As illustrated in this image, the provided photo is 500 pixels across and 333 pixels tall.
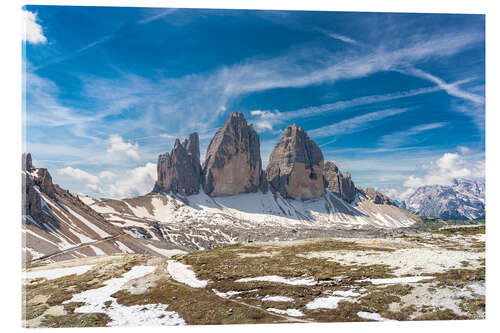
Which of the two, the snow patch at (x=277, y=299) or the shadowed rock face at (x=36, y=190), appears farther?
the shadowed rock face at (x=36, y=190)

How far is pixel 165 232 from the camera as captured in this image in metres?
121

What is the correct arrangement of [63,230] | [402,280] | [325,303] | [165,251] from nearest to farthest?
1. [325,303]
2. [402,280]
3. [63,230]
4. [165,251]

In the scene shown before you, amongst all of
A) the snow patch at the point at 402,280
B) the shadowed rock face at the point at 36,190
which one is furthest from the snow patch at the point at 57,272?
the snow patch at the point at 402,280

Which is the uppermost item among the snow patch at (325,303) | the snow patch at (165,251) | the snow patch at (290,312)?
the snow patch at (325,303)

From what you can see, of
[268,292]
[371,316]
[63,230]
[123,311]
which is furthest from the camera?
[63,230]

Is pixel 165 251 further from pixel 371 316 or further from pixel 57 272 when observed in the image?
pixel 371 316

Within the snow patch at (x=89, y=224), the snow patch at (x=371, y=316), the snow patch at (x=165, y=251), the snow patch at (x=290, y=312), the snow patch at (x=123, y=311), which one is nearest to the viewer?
the snow patch at (x=371, y=316)

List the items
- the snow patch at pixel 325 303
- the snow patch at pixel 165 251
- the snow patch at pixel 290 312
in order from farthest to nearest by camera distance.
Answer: the snow patch at pixel 165 251, the snow patch at pixel 325 303, the snow patch at pixel 290 312

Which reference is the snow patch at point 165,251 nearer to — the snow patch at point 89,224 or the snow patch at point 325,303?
the snow patch at point 89,224

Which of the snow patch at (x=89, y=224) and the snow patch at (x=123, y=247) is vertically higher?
the snow patch at (x=89, y=224)

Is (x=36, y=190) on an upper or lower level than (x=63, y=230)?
upper

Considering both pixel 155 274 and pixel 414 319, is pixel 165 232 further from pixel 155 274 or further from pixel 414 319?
pixel 414 319

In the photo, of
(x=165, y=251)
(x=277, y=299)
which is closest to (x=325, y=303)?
(x=277, y=299)
